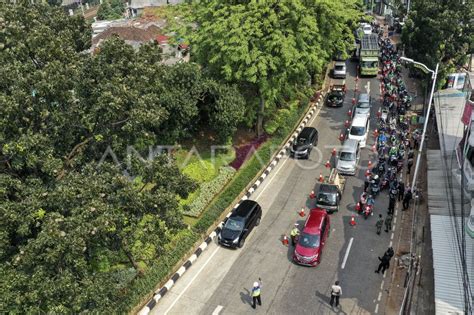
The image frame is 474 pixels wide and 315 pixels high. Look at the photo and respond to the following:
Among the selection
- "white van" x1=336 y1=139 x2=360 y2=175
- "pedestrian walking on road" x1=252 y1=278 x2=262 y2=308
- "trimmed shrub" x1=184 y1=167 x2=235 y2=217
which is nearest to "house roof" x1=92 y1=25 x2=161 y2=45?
"trimmed shrub" x1=184 y1=167 x2=235 y2=217

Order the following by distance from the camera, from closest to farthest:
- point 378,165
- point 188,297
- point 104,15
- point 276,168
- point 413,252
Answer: point 188,297, point 413,252, point 378,165, point 276,168, point 104,15

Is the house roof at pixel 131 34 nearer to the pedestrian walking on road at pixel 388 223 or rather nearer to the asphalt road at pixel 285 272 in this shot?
the asphalt road at pixel 285 272

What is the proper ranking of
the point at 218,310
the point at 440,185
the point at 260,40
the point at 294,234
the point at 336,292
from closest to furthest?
1. the point at 336,292
2. the point at 218,310
3. the point at 294,234
4. the point at 440,185
5. the point at 260,40

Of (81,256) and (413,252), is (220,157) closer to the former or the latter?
(413,252)

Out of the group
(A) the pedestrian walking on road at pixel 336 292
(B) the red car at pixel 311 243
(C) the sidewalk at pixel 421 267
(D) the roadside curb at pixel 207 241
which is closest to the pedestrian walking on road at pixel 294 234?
(B) the red car at pixel 311 243

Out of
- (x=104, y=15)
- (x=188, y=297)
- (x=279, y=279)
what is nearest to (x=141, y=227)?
(x=188, y=297)

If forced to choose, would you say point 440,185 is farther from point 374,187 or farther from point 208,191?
point 208,191

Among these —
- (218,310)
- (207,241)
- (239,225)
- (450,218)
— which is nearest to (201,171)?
(207,241)
